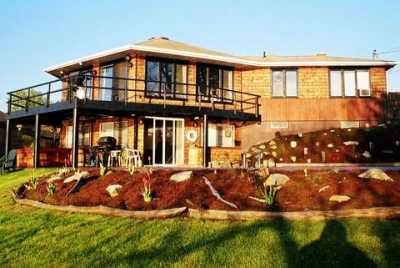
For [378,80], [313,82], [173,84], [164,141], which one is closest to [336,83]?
[313,82]

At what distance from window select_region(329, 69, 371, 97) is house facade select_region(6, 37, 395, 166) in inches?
2.2

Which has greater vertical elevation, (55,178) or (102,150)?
(102,150)

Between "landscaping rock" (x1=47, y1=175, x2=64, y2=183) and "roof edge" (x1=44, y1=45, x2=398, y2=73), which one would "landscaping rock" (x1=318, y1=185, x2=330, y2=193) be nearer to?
"landscaping rock" (x1=47, y1=175, x2=64, y2=183)

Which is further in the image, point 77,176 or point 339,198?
point 77,176

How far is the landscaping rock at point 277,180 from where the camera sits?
9914 mm

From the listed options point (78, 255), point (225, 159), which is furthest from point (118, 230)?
point (225, 159)

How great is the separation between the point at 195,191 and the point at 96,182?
339 centimetres

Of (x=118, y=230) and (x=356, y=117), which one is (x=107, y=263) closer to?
(x=118, y=230)

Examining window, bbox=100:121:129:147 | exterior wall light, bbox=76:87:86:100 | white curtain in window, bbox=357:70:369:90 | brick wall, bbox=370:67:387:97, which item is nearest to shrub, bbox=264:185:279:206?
exterior wall light, bbox=76:87:86:100

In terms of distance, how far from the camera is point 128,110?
19.0 meters

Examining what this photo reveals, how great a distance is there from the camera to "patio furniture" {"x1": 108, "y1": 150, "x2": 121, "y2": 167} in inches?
758

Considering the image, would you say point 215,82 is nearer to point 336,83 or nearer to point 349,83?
point 336,83

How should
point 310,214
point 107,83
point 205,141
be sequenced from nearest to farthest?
1. point 310,214
2. point 205,141
3. point 107,83

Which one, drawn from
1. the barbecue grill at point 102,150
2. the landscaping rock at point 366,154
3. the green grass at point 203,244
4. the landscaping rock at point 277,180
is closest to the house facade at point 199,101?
the barbecue grill at point 102,150
